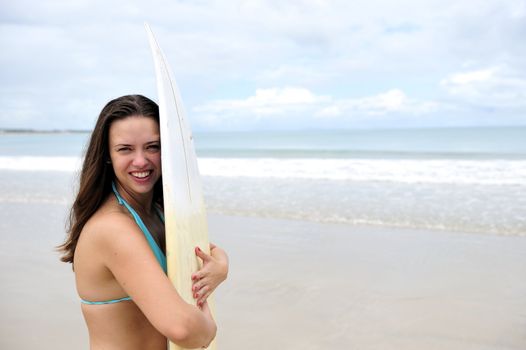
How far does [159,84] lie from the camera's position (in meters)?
1.64

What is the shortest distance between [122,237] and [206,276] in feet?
1.23

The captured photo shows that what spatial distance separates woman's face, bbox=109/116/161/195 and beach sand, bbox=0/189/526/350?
2324 mm

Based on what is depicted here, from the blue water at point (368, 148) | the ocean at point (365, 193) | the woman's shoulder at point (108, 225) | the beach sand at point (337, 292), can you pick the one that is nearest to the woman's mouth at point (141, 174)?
the woman's shoulder at point (108, 225)

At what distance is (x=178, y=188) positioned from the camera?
1.59m

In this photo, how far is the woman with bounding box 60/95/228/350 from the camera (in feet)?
4.17

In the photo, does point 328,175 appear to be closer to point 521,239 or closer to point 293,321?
point 521,239

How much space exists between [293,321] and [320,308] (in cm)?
34

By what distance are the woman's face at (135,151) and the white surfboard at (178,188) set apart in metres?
0.04

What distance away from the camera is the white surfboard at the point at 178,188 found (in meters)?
1.49

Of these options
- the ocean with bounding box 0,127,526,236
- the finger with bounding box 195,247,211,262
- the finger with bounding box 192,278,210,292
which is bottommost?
the ocean with bounding box 0,127,526,236

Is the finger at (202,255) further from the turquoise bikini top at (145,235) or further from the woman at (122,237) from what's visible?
the turquoise bikini top at (145,235)

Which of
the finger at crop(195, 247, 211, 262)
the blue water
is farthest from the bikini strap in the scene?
the blue water

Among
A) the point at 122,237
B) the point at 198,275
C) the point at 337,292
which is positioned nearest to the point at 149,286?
the point at 122,237

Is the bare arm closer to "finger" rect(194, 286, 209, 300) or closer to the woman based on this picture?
the woman
